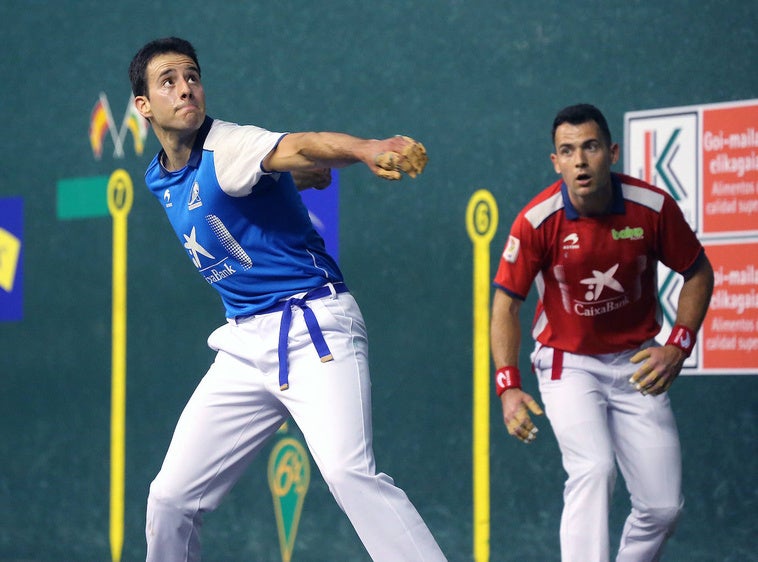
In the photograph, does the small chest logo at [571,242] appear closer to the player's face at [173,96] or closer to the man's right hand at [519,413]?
the man's right hand at [519,413]

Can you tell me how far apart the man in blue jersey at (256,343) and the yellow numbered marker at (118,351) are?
2.55 meters

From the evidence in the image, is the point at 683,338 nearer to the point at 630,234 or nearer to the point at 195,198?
the point at 630,234

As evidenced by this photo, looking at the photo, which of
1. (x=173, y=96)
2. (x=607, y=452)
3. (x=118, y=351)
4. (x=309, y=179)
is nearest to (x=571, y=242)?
(x=607, y=452)

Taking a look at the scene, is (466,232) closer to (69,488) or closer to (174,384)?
(174,384)

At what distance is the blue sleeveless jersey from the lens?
3.26 m

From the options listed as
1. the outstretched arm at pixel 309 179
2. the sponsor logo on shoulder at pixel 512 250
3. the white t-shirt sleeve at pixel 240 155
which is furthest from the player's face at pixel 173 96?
the sponsor logo on shoulder at pixel 512 250

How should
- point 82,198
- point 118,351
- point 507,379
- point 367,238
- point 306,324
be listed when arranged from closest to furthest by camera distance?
1. point 306,324
2. point 507,379
3. point 367,238
4. point 118,351
5. point 82,198

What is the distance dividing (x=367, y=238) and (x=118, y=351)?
1477 millimetres

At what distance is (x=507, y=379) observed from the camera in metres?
3.78

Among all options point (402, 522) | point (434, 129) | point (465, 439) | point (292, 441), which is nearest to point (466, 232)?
point (434, 129)

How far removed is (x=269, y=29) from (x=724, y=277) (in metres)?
2.45

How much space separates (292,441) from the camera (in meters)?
5.50

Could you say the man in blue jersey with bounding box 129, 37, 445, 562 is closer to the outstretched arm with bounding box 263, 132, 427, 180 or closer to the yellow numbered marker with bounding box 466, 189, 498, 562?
the outstretched arm with bounding box 263, 132, 427, 180

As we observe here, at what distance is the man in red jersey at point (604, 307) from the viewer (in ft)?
12.4
